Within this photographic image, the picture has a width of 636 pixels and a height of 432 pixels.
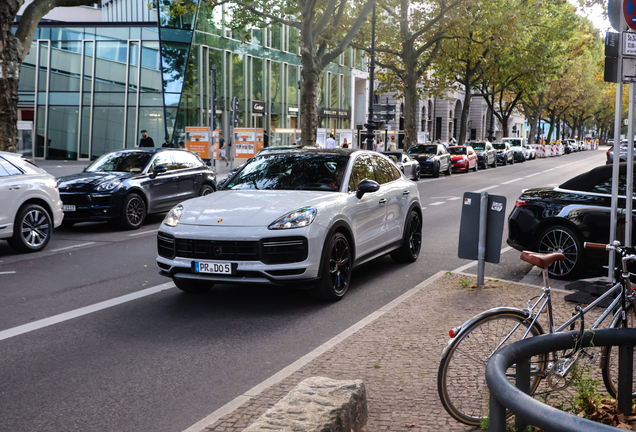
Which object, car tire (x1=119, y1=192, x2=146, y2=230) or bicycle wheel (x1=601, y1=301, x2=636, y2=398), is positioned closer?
bicycle wheel (x1=601, y1=301, x2=636, y2=398)

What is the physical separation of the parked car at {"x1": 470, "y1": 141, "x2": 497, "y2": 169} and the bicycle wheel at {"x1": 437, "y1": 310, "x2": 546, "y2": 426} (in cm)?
3768

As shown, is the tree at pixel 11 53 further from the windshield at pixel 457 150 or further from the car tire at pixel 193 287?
the windshield at pixel 457 150

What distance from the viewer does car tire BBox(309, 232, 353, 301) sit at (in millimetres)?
6855

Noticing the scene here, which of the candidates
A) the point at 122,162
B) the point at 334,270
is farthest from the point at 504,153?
the point at 334,270

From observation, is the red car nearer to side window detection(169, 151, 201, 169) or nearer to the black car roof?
side window detection(169, 151, 201, 169)

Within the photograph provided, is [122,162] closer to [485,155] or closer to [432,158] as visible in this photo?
[432,158]

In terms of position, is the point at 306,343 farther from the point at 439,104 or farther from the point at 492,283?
the point at 439,104

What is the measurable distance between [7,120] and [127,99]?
24.6 m

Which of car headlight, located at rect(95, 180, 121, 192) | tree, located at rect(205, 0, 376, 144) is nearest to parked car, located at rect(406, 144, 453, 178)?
tree, located at rect(205, 0, 376, 144)

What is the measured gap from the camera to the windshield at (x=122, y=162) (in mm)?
14398

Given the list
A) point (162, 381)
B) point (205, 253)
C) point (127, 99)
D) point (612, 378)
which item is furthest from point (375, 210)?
point (127, 99)

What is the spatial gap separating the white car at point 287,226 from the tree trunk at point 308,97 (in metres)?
17.5

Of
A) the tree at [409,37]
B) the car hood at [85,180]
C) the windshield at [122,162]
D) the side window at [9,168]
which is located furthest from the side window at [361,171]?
the tree at [409,37]

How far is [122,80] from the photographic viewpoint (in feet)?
128
